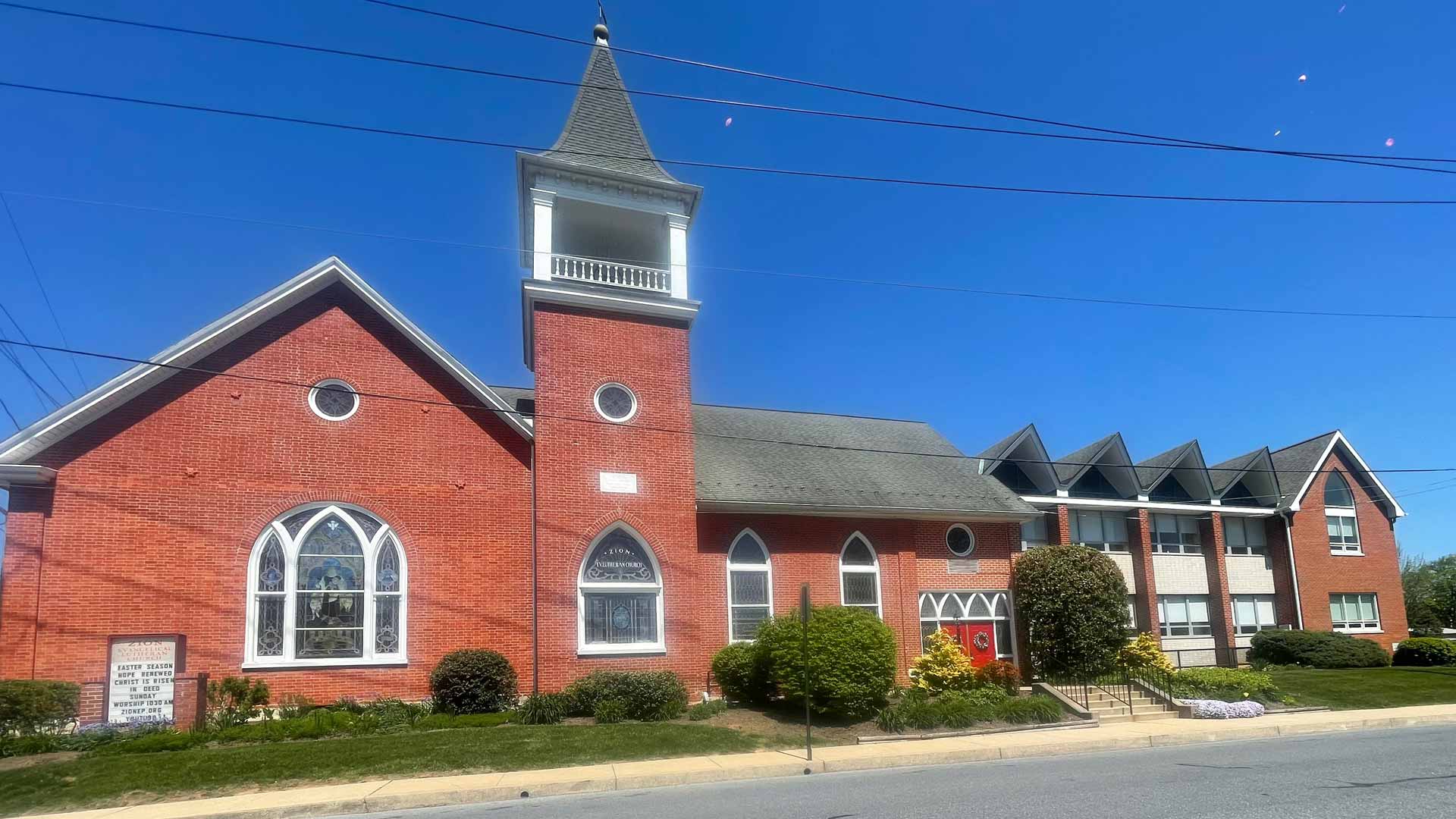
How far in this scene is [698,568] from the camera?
22484mm

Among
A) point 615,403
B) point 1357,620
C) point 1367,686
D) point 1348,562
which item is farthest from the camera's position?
point 1348,562

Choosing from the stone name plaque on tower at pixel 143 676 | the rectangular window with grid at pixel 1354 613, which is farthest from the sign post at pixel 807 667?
the rectangular window with grid at pixel 1354 613

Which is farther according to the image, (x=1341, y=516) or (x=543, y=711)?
(x=1341, y=516)

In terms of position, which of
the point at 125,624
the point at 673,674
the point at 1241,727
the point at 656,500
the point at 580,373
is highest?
the point at 580,373

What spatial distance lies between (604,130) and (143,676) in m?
15.5

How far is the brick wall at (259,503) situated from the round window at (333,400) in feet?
0.51

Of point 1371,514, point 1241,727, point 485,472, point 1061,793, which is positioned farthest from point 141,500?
point 1371,514

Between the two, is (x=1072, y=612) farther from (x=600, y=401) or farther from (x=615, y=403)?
(x=600, y=401)

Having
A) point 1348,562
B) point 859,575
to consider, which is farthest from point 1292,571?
point 859,575

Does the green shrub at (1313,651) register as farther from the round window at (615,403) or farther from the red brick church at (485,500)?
the round window at (615,403)

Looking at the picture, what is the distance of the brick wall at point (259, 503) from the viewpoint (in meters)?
17.3

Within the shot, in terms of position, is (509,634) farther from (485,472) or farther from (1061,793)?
(1061,793)

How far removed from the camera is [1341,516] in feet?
118

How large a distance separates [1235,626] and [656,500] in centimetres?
2353
